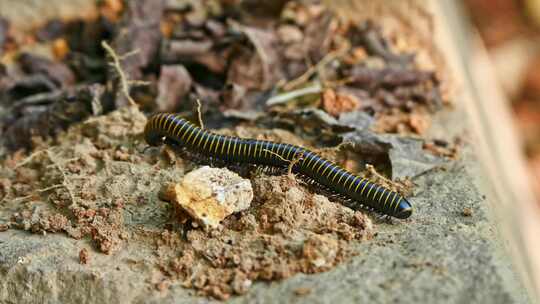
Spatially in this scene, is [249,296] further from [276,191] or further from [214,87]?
[214,87]

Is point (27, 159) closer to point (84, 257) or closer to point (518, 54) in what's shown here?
point (84, 257)

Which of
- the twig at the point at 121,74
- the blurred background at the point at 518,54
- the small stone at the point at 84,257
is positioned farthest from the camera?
the blurred background at the point at 518,54

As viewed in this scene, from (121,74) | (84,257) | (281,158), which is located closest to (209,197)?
(281,158)

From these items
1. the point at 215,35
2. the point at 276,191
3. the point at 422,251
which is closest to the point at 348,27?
the point at 215,35

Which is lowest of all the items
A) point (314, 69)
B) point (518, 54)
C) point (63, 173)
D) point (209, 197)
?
point (518, 54)

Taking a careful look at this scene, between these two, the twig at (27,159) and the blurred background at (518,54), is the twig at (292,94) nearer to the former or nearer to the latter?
the twig at (27,159)

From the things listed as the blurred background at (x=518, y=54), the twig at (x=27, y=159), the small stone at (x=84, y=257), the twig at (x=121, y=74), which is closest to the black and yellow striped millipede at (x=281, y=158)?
the twig at (x=121, y=74)
